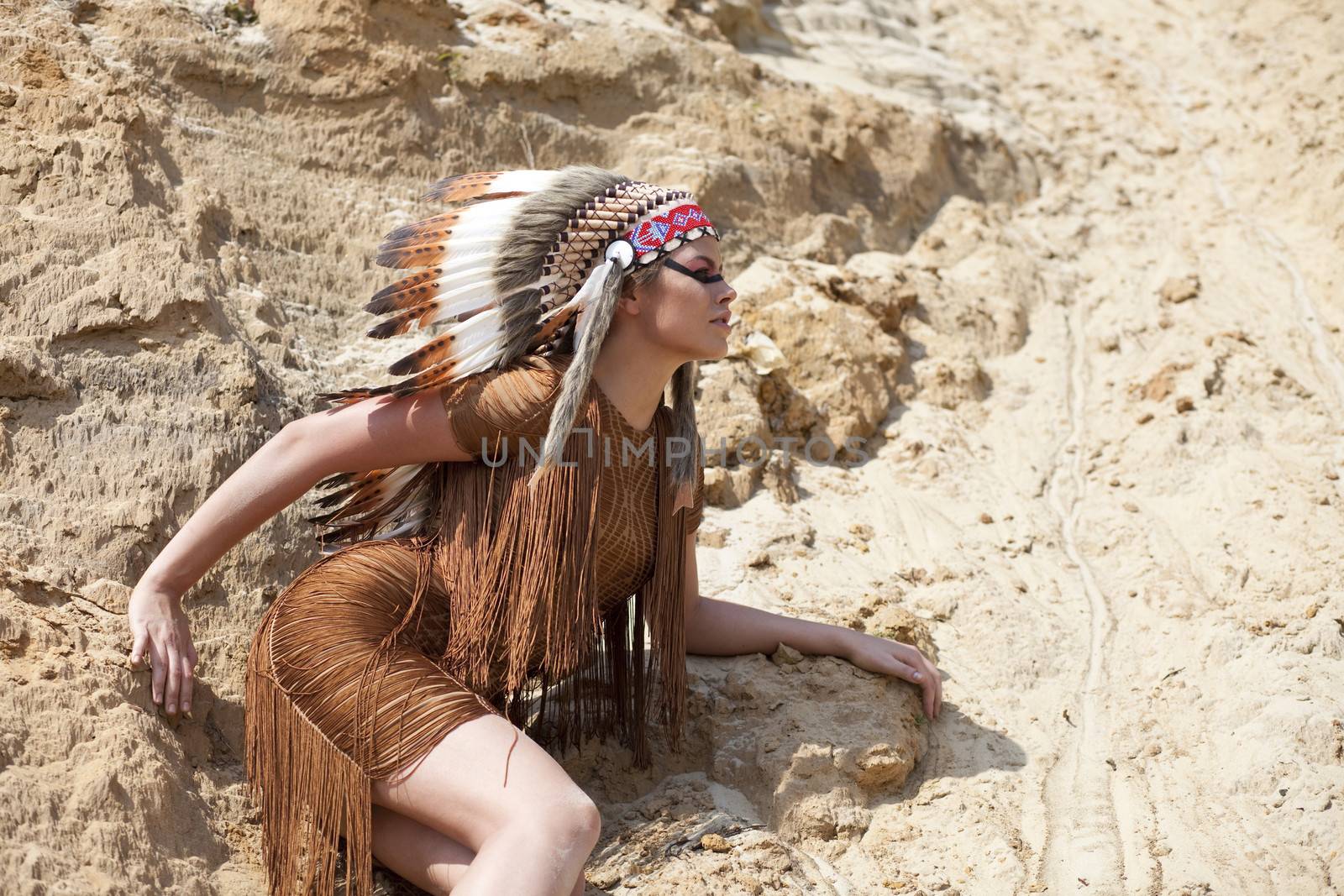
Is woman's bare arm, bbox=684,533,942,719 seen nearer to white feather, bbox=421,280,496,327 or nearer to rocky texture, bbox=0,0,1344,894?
rocky texture, bbox=0,0,1344,894

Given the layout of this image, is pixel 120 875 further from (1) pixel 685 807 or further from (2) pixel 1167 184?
(2) pixel 1167 184

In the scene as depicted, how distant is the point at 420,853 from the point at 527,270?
3.66 ft

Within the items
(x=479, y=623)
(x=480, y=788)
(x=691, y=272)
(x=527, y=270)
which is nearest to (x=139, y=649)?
(x=479, y=623)

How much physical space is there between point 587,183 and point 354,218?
139 cm

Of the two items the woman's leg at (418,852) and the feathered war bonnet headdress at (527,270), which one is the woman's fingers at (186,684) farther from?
the feathered war bonnet headdress at (527,270)

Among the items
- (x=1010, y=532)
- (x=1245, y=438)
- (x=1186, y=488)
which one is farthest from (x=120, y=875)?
(x=1245, y=438)

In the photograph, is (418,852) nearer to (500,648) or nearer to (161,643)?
(500,648)

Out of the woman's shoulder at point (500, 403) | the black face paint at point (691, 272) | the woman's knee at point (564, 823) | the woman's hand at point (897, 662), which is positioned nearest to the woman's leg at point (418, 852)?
the woman's knee at point (564, 823)

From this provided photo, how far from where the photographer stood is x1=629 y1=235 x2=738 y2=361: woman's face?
256 cm

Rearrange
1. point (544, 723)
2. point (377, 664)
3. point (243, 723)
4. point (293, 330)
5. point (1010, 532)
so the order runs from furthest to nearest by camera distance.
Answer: point (1010, 532) < point (293, 330) < point (544, 723) < point (243, 723) < point (377, 664)

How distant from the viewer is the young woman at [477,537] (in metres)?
2.24

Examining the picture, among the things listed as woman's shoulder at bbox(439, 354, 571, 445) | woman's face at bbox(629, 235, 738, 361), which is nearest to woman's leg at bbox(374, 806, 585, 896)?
woman's shoulder at bbox(439, 354, 571, 445)

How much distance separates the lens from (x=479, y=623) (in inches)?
96.2

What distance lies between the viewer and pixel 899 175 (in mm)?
4992
